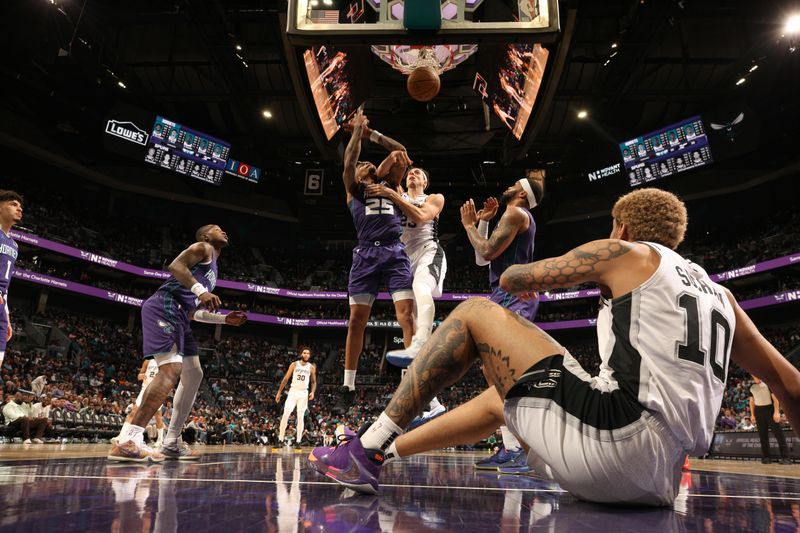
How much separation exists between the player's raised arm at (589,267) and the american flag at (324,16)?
13.1ft

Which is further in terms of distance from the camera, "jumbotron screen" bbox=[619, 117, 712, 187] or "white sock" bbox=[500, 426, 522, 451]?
"jumbotron screen" bbox=[619, 117, 712, 187]

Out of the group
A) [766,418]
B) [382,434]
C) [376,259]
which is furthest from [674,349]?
[766,418]

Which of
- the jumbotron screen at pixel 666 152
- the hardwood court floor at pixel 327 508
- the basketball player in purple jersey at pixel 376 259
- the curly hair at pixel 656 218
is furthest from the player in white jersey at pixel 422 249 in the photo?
the jumbotron screen at pixel 666 152

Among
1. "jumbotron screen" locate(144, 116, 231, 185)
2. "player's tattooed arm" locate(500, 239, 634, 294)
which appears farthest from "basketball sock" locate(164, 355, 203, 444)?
"jumbotron screen" locate(144, 116, 231, 185)

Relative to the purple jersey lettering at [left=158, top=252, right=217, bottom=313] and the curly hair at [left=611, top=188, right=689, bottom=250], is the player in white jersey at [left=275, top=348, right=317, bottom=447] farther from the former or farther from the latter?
the curly hair at [left=611, top=188, right=689, bottom=250]

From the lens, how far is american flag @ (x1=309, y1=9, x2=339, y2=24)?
486 centimetres

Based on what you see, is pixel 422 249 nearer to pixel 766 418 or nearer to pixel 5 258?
pixel 5 258

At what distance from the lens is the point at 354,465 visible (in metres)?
1.96

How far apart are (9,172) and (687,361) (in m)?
27.7

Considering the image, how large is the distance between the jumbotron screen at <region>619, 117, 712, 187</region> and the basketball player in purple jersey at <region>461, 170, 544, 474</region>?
16518mm

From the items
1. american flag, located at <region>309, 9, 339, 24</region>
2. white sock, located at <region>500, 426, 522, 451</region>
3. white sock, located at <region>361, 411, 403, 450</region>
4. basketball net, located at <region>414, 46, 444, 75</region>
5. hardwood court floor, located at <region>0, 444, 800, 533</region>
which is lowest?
hardwood court floor, located at <region>0, 444, 800, 533</region>

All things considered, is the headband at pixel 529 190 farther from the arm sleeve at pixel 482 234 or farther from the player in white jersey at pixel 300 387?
the player in white jersey at pixel 300 387

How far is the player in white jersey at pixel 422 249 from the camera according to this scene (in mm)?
4367

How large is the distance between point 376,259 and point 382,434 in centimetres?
288
